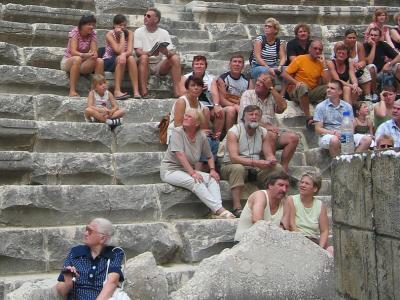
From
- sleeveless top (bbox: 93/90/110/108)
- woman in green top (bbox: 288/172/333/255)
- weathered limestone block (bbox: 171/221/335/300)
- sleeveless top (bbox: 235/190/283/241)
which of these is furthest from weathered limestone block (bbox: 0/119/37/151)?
weathered limestone block (bbox: 171/221/335/300)

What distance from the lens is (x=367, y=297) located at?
14.2ft

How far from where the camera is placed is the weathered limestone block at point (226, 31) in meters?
12.3

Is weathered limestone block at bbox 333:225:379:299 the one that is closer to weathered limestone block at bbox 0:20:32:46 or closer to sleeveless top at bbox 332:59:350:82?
sleeveless top at bbox 332:59:350:82

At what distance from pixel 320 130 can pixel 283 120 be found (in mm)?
822

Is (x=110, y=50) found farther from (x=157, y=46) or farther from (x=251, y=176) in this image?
(x=251, y=176)

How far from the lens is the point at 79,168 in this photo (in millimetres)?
8430

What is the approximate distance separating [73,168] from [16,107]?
3.98ft

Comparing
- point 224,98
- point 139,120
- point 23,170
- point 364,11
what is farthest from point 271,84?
point 364,11

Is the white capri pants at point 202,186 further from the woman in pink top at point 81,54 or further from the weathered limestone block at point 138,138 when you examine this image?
the woman in pink top at point 81,54

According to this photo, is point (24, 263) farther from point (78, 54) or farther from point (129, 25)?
point (129, 25)

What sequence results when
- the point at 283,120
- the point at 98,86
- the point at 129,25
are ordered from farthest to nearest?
1. the point at 129,25
2. the point at 283,120
3. the point at 98,86

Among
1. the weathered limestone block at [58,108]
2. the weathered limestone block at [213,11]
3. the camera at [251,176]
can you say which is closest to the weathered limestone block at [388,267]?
the camera at [251,176]

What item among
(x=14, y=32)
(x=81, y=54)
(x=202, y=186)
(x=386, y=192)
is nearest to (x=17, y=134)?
(x=81, y=54)

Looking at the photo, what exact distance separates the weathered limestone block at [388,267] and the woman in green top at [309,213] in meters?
3.53
